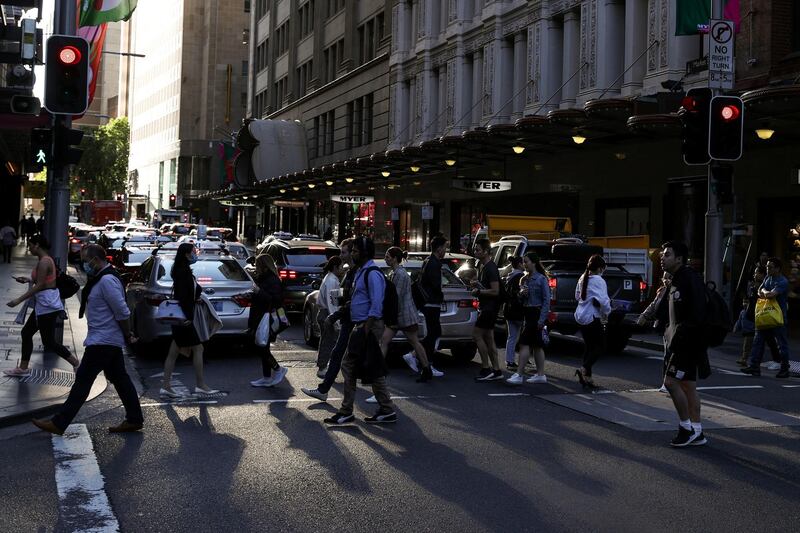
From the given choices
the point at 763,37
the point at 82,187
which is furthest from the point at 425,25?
the point at 82,187

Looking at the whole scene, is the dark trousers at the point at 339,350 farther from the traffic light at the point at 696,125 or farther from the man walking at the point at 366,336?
the traffic light at the point at 696,125

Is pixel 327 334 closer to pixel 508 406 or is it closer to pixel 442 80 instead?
pixel 508 406

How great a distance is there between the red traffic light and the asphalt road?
14.8 ft

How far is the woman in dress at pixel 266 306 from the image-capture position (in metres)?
12.4

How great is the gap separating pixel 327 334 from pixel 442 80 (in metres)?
32.0

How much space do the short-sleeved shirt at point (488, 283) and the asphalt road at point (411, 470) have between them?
1.77 meters

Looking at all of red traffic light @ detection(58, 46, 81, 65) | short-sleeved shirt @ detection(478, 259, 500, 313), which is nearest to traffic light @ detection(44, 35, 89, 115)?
red traffic light @ detection(58, 46, 81, 65)

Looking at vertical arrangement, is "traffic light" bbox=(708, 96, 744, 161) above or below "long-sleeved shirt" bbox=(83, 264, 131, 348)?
above

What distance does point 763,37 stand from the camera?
926 inches

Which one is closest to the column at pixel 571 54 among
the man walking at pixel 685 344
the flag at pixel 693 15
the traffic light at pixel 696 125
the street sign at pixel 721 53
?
the flag at pixel 693 15

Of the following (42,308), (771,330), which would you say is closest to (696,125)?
(771,330)

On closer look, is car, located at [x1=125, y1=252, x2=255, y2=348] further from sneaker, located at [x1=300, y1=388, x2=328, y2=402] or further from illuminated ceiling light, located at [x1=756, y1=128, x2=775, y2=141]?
illuminated ceiling light, located at [x1=756, y1=128, x2=775, y2=141]

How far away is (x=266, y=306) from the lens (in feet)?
41.2

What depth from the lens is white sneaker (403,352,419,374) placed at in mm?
13797
